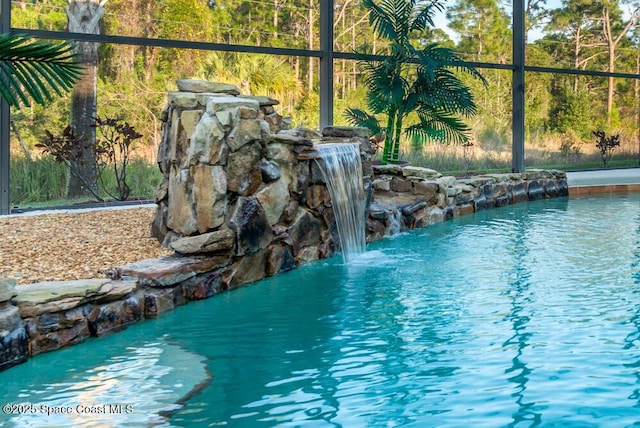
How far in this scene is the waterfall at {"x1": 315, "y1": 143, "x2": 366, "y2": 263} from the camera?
6.79 m

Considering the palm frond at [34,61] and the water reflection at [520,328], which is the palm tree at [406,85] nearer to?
the water reflection at [520,328]

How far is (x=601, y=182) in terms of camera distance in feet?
42.4

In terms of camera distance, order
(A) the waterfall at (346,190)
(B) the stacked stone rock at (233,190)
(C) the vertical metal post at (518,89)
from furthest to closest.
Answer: (C) the vertical metal post at (518,89)
(A) the waterfall at (346,190)
(B) the stacked stone rock at (233,190)

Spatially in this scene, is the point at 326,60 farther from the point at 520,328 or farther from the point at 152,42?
the point at 520,328

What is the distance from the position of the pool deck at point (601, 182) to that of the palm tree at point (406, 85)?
3038 mm

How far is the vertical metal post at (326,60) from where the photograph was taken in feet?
32.9

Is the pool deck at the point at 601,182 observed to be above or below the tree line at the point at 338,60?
below

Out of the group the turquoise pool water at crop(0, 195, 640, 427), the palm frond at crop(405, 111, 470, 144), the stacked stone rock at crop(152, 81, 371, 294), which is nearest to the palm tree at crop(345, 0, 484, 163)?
the palm frond at crop(405, 111, 470, 144)

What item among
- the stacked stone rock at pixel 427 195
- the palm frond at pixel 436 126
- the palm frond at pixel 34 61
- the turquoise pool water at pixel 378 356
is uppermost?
the palm frond at pixel 436 126

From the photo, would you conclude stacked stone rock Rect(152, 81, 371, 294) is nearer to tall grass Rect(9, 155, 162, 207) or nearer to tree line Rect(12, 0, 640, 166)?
tall grass Rect(9, 155, 162, 207)

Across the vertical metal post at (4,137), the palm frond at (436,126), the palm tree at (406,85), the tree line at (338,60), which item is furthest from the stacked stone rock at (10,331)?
the palm frond at (436,126)

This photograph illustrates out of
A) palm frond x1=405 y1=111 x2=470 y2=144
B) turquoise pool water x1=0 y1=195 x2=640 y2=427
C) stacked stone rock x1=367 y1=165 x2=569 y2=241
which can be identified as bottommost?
turquoise pool water x1=0 y1=195 x2=640 y2=427

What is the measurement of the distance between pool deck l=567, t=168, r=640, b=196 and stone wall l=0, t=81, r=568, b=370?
5917 millimetres

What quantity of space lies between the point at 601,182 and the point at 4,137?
31.4 ft
